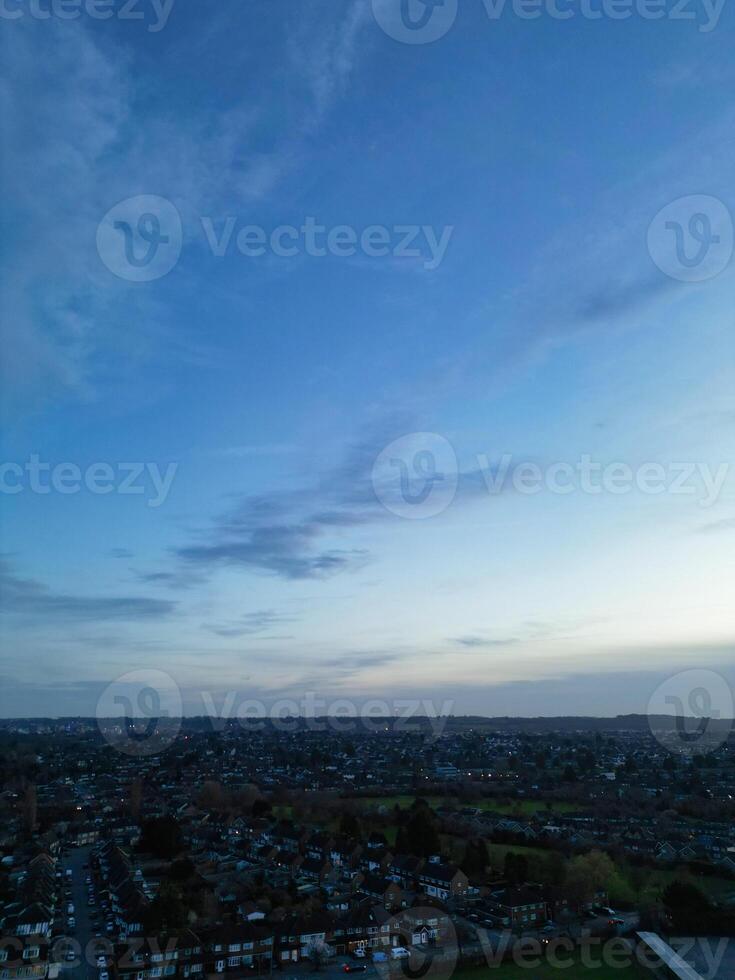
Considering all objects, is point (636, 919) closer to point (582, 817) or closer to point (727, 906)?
point (727, 906)

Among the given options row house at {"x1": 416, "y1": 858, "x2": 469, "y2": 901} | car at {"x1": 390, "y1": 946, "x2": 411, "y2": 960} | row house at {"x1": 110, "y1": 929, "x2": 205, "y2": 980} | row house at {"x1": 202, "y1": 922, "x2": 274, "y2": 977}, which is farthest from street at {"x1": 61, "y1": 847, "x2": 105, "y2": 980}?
row house at {"x1": 416, "y1": 858, "x2": 469, "y2": 901}

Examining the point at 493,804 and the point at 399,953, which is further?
the point at 493,804

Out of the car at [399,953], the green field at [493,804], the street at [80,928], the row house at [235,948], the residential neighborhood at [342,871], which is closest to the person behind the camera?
the street at [80,928]

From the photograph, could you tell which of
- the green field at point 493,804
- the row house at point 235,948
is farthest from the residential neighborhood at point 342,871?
the green field at point 493,804

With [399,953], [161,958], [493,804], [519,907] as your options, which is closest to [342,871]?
[519,907]

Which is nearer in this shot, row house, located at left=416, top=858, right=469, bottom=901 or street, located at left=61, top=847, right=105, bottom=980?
street, located at left=61, top=847, right=105, bottom=980

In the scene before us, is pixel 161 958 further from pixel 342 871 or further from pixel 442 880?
pixel 342 871

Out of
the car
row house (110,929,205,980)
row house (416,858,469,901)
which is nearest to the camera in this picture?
row house (110,929,205,980)

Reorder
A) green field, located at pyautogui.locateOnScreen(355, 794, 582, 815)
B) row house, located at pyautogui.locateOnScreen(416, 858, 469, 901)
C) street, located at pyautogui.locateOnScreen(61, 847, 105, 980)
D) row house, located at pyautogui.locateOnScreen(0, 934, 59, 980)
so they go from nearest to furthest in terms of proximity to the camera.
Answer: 1. row house, located at pyautogui.locateOnScreen(0, 934, 59, 980)
2. street, located at pyautogui.locateOnScreen(61, 847, 105, 980)
3. row house, located at pyautogui.locateOnScreen(416, 858, 469, 901)
4. green field, located at pyautogui.locateOnScreen(355, 794, 582, 815)

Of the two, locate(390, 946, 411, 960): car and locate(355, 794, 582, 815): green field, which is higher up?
locate(355, 794, 582, 815): green field

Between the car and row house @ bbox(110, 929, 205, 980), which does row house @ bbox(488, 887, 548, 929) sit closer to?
the car

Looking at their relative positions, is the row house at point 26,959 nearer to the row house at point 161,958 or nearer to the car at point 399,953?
the row house at point 161,958

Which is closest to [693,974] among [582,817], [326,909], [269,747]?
[326,909]
